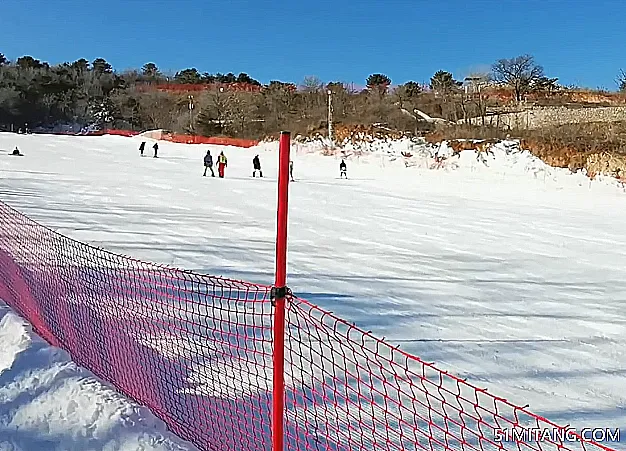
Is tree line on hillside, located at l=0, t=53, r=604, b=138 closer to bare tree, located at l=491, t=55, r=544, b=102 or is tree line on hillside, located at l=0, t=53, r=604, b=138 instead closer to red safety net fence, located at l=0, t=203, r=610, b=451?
bare tree, located at l=491, t=55, r=544, b=102

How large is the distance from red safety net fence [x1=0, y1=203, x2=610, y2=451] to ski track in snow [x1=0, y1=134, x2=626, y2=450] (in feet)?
1.24

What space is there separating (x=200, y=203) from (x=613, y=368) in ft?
44.9

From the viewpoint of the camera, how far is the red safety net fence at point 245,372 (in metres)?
4.10

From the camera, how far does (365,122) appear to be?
42562 millimetres

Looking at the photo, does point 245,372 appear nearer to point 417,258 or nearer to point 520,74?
point 417,258

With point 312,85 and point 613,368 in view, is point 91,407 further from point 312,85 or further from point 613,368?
point 312,85

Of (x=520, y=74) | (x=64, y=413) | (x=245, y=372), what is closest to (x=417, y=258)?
(x=245, y=372)

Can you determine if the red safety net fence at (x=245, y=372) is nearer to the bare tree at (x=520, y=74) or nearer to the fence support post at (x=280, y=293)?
the fence support post at (x=280, y=293)

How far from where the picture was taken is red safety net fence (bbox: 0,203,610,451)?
4.10 meters

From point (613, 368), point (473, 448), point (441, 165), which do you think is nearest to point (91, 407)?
point (473, 448)

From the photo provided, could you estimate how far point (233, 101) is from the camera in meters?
61.7

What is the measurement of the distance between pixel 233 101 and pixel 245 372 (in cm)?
5890

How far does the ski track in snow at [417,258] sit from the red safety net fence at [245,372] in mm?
377

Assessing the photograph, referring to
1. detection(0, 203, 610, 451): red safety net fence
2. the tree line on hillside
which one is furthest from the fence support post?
the tree line on hillside
